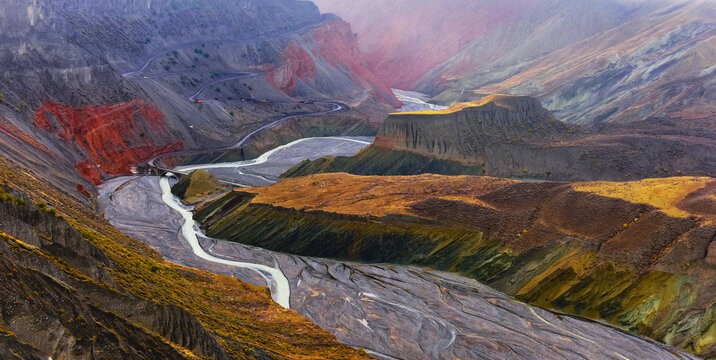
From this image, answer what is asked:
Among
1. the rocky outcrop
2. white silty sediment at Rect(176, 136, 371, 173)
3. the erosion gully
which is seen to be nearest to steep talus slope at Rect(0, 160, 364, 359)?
the erosion gully

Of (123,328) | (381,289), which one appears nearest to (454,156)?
(381,289)

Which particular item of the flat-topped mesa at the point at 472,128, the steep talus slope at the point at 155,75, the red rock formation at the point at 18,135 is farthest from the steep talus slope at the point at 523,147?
the red rock formation at the point at 18,135

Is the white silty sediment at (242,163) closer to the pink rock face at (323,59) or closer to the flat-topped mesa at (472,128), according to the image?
the flat-topped mesa at (472,128)

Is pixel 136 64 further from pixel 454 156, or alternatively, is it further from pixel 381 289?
pixel 381 289

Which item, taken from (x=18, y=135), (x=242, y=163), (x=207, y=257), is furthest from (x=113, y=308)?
(x=242, y=163)

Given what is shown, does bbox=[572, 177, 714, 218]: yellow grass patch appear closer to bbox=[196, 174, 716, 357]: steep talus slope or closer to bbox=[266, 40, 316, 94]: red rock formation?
bbox=[196, 174, 716, 357]: steep talus slope
